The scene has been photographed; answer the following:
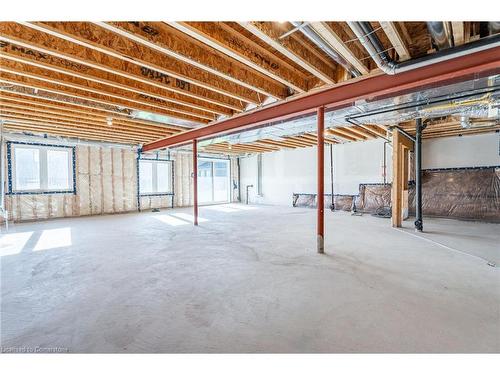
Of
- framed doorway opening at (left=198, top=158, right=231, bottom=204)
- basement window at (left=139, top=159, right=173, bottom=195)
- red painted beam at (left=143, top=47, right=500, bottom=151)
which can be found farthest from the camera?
framed doorway opening at (left=198, top=158, right=231, bottom=204)

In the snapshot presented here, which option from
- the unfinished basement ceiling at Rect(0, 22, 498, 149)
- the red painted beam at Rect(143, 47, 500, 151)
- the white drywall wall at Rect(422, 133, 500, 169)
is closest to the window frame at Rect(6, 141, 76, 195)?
the unfinished basement ceiling at Rect(0, 22, 498, 149)

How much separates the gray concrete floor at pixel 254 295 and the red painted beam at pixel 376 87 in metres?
2.08

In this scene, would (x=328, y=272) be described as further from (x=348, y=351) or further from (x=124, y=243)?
(x=124, y=243)

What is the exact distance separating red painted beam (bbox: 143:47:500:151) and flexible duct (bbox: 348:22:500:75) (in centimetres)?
18

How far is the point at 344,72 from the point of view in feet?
9.91

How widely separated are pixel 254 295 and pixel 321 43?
7.77 feet

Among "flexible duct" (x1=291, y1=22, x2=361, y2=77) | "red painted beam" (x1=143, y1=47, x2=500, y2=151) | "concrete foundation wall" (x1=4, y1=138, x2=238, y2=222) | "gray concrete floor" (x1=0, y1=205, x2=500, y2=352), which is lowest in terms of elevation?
"gray concrete floor" (x1=0, y1=205, x2=500, y2=352)

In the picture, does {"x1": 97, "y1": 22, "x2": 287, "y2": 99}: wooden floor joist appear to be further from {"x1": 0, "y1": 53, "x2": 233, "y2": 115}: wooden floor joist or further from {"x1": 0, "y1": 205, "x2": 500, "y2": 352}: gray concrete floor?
{"x1": 0, "y1": 205, "x2": 500, "y2": 352}: gray concrete floor

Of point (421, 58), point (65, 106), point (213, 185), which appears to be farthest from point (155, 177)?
point (421, 58)

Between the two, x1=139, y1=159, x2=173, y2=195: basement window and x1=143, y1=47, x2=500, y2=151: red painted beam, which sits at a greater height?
x1=143, y1=47, x2=500, y2=151: red painted beam

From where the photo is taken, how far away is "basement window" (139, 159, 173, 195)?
878 centimetres

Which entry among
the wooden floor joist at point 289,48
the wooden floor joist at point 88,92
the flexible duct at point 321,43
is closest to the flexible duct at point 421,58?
the flexible duct at point 321,43
